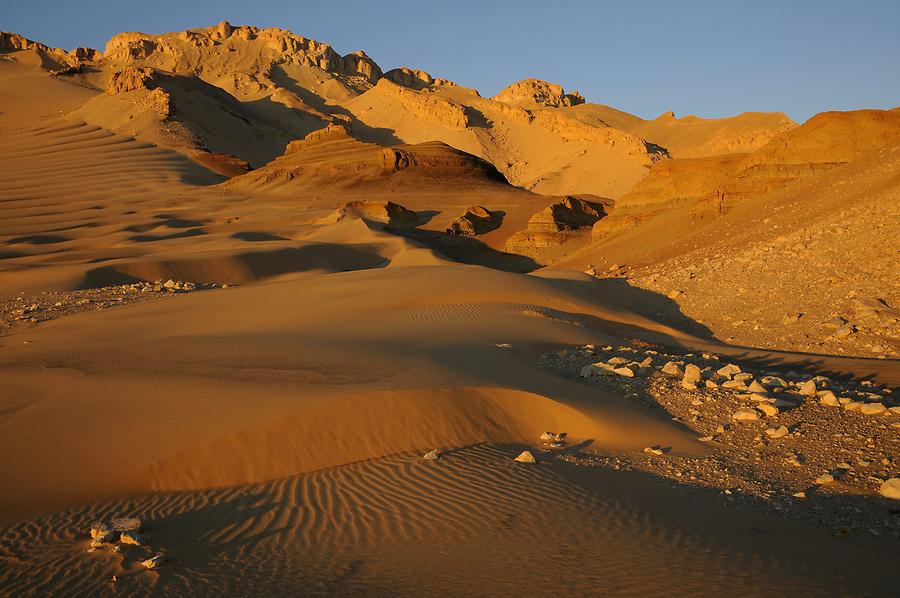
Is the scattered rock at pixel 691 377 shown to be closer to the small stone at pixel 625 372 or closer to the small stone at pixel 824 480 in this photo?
the small stone at pixel 625 372

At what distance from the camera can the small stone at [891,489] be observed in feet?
16.5

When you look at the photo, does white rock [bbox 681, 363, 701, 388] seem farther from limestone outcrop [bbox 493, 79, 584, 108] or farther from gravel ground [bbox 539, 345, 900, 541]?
limestone outcrop [bbox 493, 79, 584, 108]

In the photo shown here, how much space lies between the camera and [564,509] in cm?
486

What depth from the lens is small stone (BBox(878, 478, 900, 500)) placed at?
5.03 m

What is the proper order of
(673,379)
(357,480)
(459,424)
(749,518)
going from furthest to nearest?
(673,379)
(459,424)
(357,480)
(749,518)

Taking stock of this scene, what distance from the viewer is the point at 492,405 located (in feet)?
23.3

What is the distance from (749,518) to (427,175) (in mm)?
43468

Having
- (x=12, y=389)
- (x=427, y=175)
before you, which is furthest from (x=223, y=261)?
(x=427, y=175)

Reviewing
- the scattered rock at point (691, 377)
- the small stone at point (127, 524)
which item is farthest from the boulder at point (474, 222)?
the small stone at point (127, 524)

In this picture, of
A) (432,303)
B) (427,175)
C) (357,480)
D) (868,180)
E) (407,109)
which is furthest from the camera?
(407,109)

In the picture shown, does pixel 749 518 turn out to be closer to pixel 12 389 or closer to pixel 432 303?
pixel 12 389

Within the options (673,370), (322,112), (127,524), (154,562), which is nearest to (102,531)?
(127,524)

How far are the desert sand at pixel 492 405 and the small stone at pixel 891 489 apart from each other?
2 centimetres

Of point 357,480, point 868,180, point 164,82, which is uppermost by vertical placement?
point 164,82
